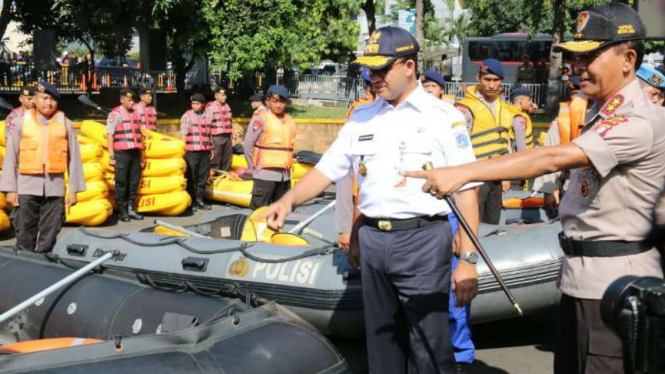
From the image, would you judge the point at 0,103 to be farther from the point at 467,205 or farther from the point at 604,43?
the point at 604,43

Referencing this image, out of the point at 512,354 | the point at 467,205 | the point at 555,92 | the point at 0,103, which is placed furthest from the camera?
the point at 555,92

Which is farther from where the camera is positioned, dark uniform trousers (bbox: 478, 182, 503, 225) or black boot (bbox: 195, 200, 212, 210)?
black boot (bbox: 195, 200, 212, 210)

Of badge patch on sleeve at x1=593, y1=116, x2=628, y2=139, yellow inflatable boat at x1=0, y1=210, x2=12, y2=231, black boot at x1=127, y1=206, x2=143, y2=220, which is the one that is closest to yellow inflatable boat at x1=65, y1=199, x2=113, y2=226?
black boot at x1=127, y1=206, x2=143, y2=220

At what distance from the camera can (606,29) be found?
10.2 ft

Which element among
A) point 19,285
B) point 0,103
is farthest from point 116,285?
point 0,103

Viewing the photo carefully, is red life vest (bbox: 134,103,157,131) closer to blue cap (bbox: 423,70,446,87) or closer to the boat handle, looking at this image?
blue cap (bbox: 423,70,446,87)

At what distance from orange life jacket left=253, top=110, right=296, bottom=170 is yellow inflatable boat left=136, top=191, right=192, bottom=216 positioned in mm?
2207

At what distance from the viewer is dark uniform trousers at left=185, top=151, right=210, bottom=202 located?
39.7ft

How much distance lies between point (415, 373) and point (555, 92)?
19862 mm

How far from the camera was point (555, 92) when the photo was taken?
2294cm

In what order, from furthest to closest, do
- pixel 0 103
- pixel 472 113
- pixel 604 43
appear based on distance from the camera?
pixel 0 103, pixel 472 113, pixel 604 43

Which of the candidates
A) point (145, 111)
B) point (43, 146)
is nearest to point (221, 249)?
point (43, 146)

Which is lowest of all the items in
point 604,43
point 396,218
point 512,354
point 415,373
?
point 512,354

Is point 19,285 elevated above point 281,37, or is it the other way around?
point 281,37
